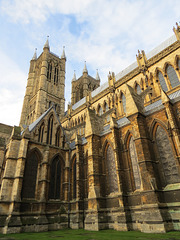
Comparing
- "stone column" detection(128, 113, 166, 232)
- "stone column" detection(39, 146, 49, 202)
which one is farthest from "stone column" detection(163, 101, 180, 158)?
"stone column" detection(39, 146, 49, 202)

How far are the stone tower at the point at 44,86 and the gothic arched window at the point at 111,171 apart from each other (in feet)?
91.2

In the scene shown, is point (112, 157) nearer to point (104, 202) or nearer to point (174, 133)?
point (104, 202)

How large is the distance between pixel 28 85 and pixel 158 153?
149 ft

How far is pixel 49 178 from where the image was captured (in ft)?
58.2

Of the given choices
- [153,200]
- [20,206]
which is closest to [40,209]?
[20,206]

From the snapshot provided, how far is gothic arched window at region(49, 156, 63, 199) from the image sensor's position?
17719 mm

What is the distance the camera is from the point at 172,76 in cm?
1972

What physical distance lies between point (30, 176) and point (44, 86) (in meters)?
31.1

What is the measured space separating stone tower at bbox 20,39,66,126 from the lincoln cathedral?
2170cm

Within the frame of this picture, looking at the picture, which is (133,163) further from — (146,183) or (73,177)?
(73,177)

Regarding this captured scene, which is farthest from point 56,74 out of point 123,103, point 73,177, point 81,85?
point 73,177

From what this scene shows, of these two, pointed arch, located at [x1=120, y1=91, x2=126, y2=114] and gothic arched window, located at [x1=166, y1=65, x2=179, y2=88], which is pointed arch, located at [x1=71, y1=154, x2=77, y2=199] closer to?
pointed arch, located at [x1=120, y1=91, x2=126, y2=114]

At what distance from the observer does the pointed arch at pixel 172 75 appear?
63.0ft

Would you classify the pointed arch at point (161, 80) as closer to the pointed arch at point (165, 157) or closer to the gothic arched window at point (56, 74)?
the pointed arch at point (165, 157)
